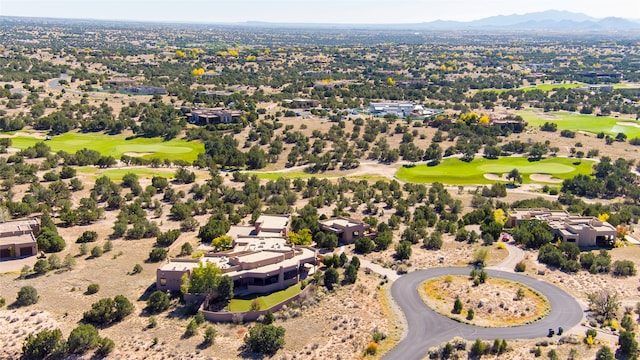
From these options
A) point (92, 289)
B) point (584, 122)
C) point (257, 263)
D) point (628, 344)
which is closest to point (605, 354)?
point (628, 344)

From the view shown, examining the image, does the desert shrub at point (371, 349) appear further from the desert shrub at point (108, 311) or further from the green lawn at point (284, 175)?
the green lawn at point (284, 175)

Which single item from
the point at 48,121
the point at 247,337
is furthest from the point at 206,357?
the point at 48,121

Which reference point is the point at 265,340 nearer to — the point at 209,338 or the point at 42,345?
the point at 209,338

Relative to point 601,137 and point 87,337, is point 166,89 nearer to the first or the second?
point 601,137

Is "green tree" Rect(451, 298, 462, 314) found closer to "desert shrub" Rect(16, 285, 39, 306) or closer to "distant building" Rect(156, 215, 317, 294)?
"distant building" Rect(156, 215, 317, 294)

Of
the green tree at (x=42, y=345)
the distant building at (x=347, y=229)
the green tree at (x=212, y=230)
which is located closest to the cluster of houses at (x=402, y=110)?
the distant building at (x=347, y=229)
